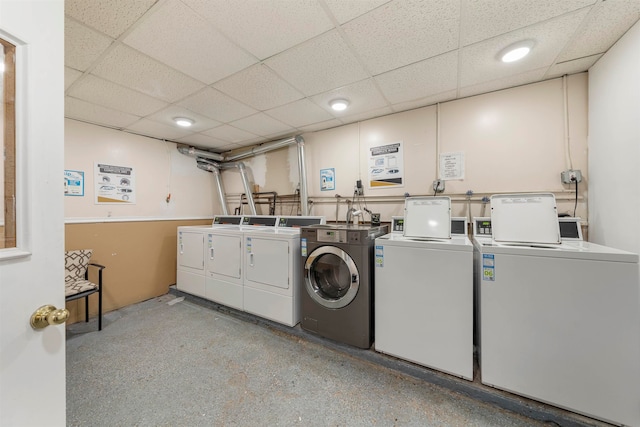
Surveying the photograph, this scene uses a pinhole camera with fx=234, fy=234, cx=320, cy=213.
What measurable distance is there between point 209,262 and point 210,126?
175cm

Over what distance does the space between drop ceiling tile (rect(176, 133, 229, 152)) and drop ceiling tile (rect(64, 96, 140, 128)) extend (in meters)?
0.71

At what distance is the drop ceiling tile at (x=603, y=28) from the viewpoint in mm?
1304

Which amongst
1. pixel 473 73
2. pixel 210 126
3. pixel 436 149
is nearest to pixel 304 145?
pixel 210 126

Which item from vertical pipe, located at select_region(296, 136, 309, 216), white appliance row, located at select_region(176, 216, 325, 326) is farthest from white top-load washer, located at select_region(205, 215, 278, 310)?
vertical pipe, located at select_region(296, 136, 309, 216)

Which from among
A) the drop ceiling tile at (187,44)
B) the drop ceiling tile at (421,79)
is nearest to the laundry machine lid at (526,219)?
the drop ceiling tile at (421,79)

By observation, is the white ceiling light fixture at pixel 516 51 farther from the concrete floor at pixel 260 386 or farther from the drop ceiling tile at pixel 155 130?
the drop ceiling tile at pixel 155 130

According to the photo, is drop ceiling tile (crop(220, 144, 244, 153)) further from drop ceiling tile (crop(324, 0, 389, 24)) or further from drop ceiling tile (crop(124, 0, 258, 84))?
drop ceiling tile (crop(324, 0, 389, 24))

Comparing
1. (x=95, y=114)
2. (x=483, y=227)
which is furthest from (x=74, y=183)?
(x=483, y=227)

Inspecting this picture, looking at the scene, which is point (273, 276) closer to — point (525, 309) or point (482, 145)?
point (525, 309)

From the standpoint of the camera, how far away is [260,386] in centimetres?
170

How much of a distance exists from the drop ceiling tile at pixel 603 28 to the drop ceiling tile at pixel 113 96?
3.34m

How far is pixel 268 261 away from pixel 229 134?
197 centimetres

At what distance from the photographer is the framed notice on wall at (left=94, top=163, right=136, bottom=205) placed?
2902 millimetres

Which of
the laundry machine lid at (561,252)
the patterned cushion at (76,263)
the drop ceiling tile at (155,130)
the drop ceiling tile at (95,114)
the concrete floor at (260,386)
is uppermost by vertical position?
the drop ceiling tile at (155,130)
